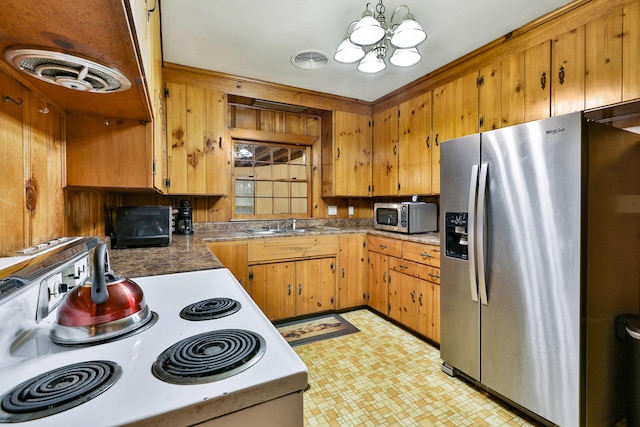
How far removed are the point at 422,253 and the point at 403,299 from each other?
54cm

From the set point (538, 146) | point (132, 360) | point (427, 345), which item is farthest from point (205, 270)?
point (427, 345)

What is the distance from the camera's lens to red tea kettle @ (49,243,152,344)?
71 cm

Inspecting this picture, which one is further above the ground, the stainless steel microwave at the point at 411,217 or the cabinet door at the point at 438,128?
the cabinet door at the point at 438,128

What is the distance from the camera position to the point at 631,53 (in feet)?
5.34

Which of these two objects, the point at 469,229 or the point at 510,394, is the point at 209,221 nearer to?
the point at 469,229

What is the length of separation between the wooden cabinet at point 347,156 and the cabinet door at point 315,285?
0.92 m

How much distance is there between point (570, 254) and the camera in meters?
1.42

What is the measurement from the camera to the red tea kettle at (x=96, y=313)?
0.71 metres

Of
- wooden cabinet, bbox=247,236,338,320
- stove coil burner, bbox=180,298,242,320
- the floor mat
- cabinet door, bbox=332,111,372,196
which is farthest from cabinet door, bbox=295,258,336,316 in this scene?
stove coil burner, bbox=180,298,242,320

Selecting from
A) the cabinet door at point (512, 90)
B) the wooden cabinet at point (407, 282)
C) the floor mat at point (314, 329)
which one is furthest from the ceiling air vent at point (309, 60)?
the floor mat at point (314, 329)

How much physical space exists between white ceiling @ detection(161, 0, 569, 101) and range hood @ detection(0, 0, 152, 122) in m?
1.22

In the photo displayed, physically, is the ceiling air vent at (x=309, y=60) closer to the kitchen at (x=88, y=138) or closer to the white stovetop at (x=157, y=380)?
the kitchen at (x=88, y=138)

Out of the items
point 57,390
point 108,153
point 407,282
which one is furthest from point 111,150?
point 407,282

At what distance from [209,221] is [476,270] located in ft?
8.40
